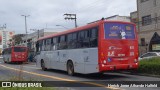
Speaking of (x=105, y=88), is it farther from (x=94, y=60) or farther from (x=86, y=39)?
(x=86, y=39)

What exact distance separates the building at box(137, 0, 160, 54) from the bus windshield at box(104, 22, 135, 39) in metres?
23.1

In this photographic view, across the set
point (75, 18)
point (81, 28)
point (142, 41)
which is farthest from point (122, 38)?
point (75, 18)

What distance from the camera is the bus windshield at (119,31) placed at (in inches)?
692

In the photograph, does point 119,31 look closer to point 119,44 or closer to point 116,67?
point 119,44

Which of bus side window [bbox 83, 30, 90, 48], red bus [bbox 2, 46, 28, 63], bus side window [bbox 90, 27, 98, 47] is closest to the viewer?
bus side window [bbox 90, 27, 98, 47]

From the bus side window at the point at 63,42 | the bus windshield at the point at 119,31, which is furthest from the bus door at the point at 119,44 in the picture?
the bus side window at the point at 63,42

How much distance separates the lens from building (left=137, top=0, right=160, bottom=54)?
41.3 meters

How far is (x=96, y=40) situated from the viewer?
17469mm

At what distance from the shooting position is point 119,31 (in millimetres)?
18016

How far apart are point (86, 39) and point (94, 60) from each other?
1.56 metres

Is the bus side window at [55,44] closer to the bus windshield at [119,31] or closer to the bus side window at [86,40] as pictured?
the bus side window at [86,40]

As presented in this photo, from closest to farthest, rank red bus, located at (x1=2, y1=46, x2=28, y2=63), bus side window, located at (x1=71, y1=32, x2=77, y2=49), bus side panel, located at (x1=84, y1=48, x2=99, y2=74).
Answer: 1. bus side panel, located at (x1=84, y1=48, x2=99, y2=74)
2. bus side window, located at (x1=71, y1=32, x2=77, y2=49)
3. red bus, located at (x1=2, y1=46, x2=28, y2=63)

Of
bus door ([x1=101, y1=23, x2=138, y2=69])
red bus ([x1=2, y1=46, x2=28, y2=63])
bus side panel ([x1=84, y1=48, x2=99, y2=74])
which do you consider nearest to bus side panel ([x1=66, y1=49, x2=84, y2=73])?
bus side panel ([x1=84, y1=48, x2=99, y2=74])

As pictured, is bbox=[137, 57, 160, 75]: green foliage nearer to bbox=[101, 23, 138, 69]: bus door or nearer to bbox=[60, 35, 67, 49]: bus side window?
bbox=[101, 23, 138, 69]: bus door
